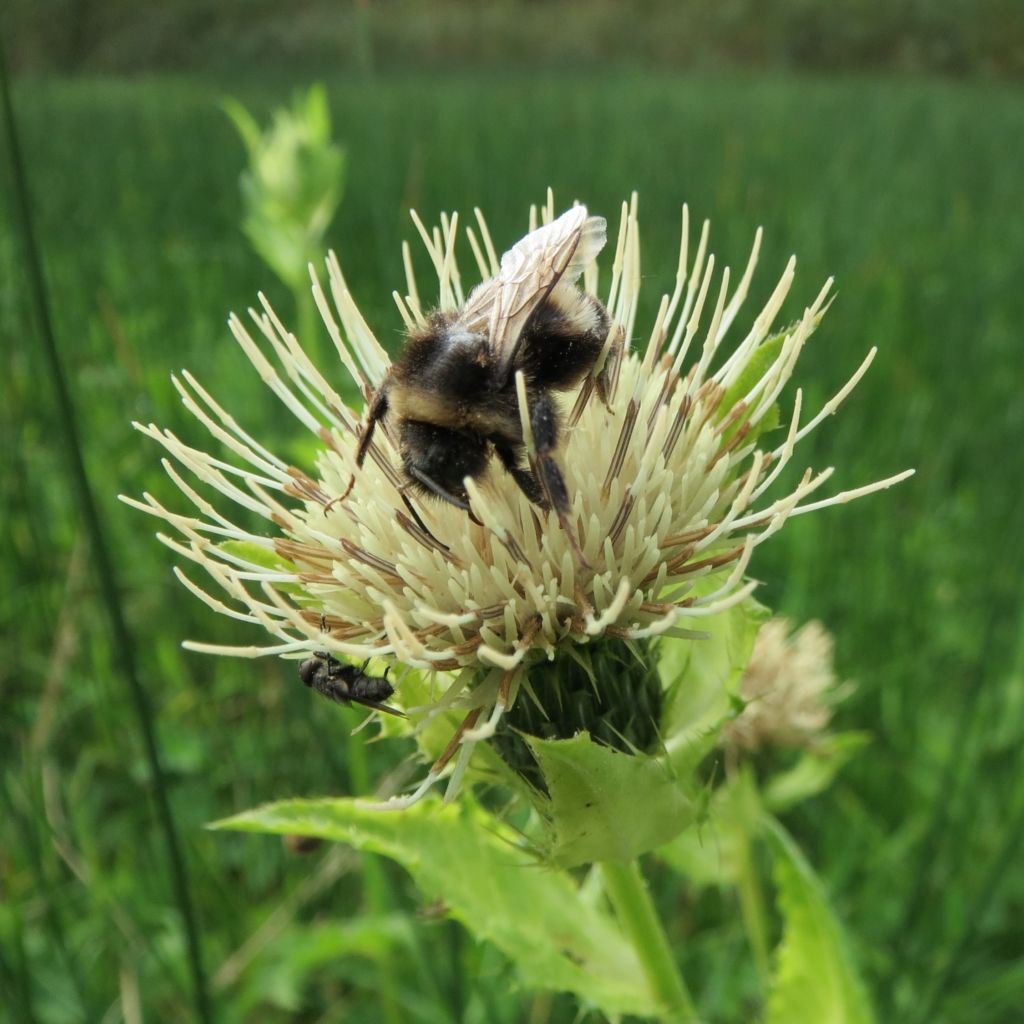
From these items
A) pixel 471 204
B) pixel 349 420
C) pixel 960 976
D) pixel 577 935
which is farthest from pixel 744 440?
pixel 471 204

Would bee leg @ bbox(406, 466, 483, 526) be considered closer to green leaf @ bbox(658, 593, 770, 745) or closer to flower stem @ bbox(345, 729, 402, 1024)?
green leaf @ bbox(658, 593, 770, 745)

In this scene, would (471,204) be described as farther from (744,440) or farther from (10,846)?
(744,440)

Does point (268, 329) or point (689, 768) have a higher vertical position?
point (268, 329)

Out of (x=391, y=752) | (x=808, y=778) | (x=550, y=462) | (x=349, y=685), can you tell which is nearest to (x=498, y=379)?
(x=550, y=462)

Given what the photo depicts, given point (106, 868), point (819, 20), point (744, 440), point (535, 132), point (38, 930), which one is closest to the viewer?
point (744, 440)

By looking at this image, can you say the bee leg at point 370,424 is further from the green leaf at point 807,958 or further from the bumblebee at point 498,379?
the green leaf at point 807,958

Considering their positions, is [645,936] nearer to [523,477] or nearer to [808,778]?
[523,477]

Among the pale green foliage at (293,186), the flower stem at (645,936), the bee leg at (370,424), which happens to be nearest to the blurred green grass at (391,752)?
the pale green foliage at (293,186)
